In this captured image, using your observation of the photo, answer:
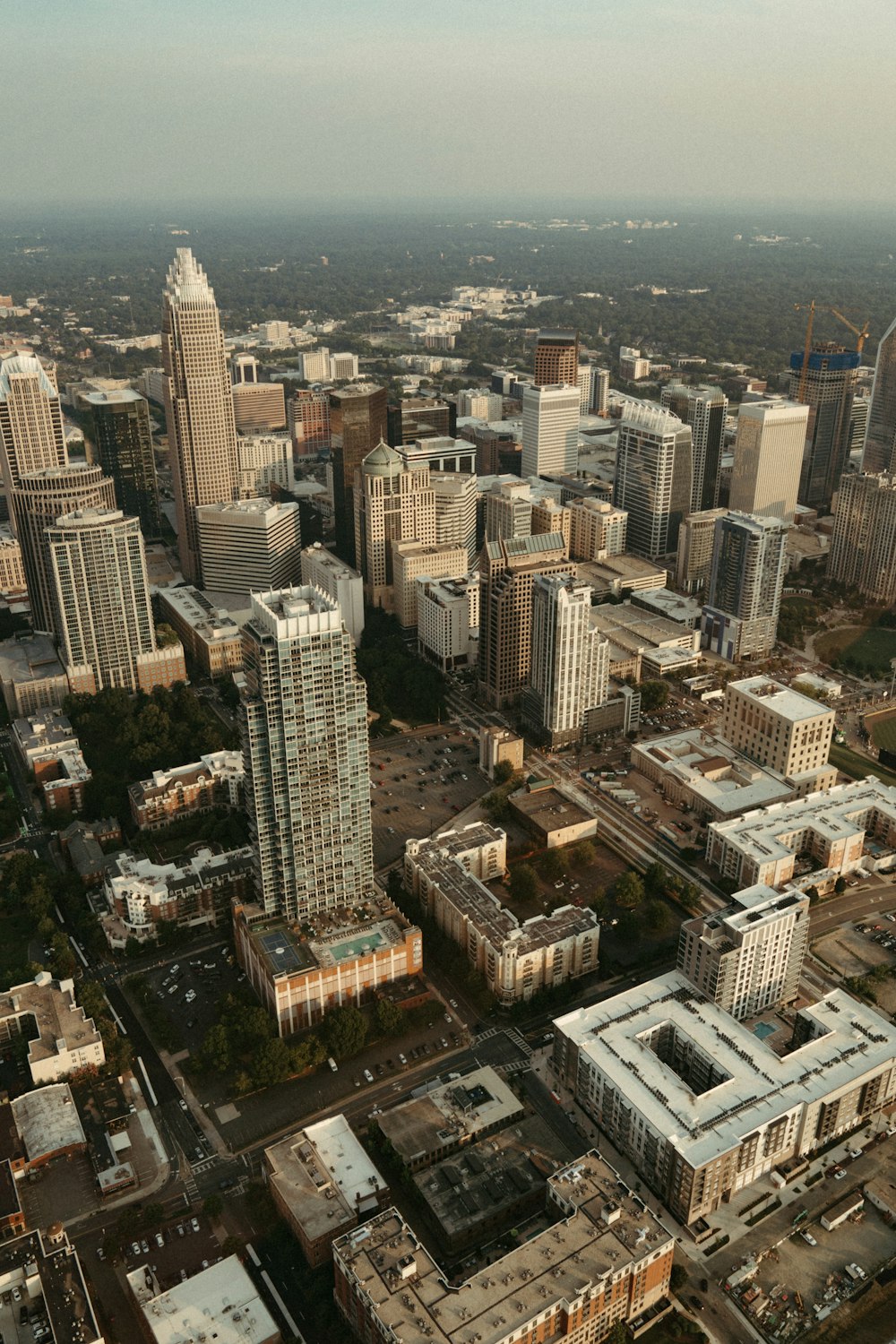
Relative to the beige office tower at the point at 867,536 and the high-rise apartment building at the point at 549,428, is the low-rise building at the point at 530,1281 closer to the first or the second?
the beige office tower at the point at 867,536

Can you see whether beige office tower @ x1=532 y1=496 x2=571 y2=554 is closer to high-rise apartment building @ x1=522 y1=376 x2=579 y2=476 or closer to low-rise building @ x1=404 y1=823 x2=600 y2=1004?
high-rise apartment building @ x1=522 y1=376 x2=579 y2=476

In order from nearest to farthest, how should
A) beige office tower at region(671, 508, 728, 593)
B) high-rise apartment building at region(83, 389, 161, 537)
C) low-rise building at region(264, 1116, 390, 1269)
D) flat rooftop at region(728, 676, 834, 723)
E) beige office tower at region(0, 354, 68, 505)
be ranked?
low-rise building at region(264, 1116, 390, 1269) → flat rooftop at region(728, 676, 834, 723) → beige office tower at region(0, 354, 68, 505) → beige office tower at region(671, 508, 728, 593) → high-rise apartment building at region(83, 389, 161, 537)

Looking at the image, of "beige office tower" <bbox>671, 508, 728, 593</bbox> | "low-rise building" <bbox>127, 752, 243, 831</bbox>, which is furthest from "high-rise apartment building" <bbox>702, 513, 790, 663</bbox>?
"low-rise building" <bbox>127, 752, 243, 831</bbox>

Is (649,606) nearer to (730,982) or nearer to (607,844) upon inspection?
(607,844)

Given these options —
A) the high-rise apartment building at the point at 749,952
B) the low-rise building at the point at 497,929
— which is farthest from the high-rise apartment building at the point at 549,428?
the high-rise apartment building at the point at 749,952

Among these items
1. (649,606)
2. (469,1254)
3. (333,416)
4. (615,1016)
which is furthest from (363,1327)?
(333,416)

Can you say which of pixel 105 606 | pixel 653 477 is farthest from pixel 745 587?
pixel 105 606
